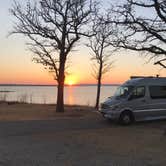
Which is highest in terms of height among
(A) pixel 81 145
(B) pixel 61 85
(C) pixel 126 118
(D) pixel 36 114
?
(B) pixel 61 85

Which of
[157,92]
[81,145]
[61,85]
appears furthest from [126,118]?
[61,85]

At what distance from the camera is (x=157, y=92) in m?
19.0

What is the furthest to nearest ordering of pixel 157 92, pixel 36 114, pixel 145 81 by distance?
pixel 36 114
pixel 157 92
pixel 145 81

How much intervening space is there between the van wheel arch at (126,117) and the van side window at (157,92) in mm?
1647

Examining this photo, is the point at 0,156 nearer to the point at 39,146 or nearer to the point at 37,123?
the point at 39,146

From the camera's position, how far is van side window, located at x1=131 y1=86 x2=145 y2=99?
60.2 feet

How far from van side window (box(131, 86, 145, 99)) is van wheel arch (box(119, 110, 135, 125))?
90 cm

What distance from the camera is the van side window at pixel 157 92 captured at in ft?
61.6

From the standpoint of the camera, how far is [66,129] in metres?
16.0

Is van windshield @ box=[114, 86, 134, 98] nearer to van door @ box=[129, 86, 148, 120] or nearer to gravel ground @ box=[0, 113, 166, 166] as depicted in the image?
van door @ box=[129, 86, 148, 120]

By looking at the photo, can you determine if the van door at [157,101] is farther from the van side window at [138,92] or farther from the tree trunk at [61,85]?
the tree trunk at [61,85]

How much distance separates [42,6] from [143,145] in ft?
51.7

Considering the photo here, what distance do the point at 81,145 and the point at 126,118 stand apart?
21.6ft

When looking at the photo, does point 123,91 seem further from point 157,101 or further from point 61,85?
point 61,85
